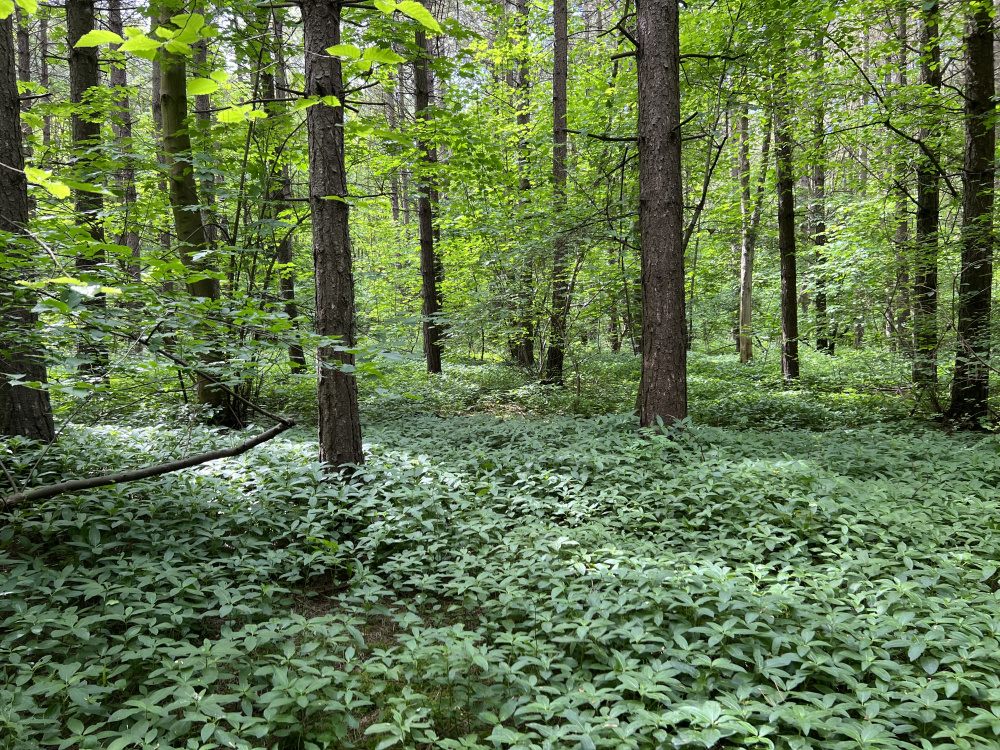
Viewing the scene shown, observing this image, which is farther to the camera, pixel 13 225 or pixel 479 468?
pixel 479 468

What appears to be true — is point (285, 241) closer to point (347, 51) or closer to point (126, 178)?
point (126, 178)

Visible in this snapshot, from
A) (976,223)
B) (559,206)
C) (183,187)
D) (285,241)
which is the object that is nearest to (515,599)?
(285,241)

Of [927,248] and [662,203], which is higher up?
[662,203]

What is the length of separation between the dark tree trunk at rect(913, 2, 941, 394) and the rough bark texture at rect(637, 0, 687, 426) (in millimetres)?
3630

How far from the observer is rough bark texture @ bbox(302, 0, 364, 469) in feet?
15.6

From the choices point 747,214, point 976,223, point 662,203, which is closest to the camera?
point 662,203

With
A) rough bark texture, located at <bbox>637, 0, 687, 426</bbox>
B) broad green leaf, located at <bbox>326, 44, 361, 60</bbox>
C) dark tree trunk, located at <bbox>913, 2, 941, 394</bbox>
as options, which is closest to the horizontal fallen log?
broad green leaf, located at <bbox>326, 44, 361, 60</bbox>

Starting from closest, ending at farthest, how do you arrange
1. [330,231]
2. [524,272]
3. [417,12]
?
[417,12] → [330,231] → [524,272]

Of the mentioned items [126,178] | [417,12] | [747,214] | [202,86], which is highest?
[747,214]

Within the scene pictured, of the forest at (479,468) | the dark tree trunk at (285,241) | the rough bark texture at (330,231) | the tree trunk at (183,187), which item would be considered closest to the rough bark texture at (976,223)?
the forest at (479,468)

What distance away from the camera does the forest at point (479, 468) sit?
2348mm

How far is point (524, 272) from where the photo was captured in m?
8.99

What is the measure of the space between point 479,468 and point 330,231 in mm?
2821

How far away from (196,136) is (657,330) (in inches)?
252
